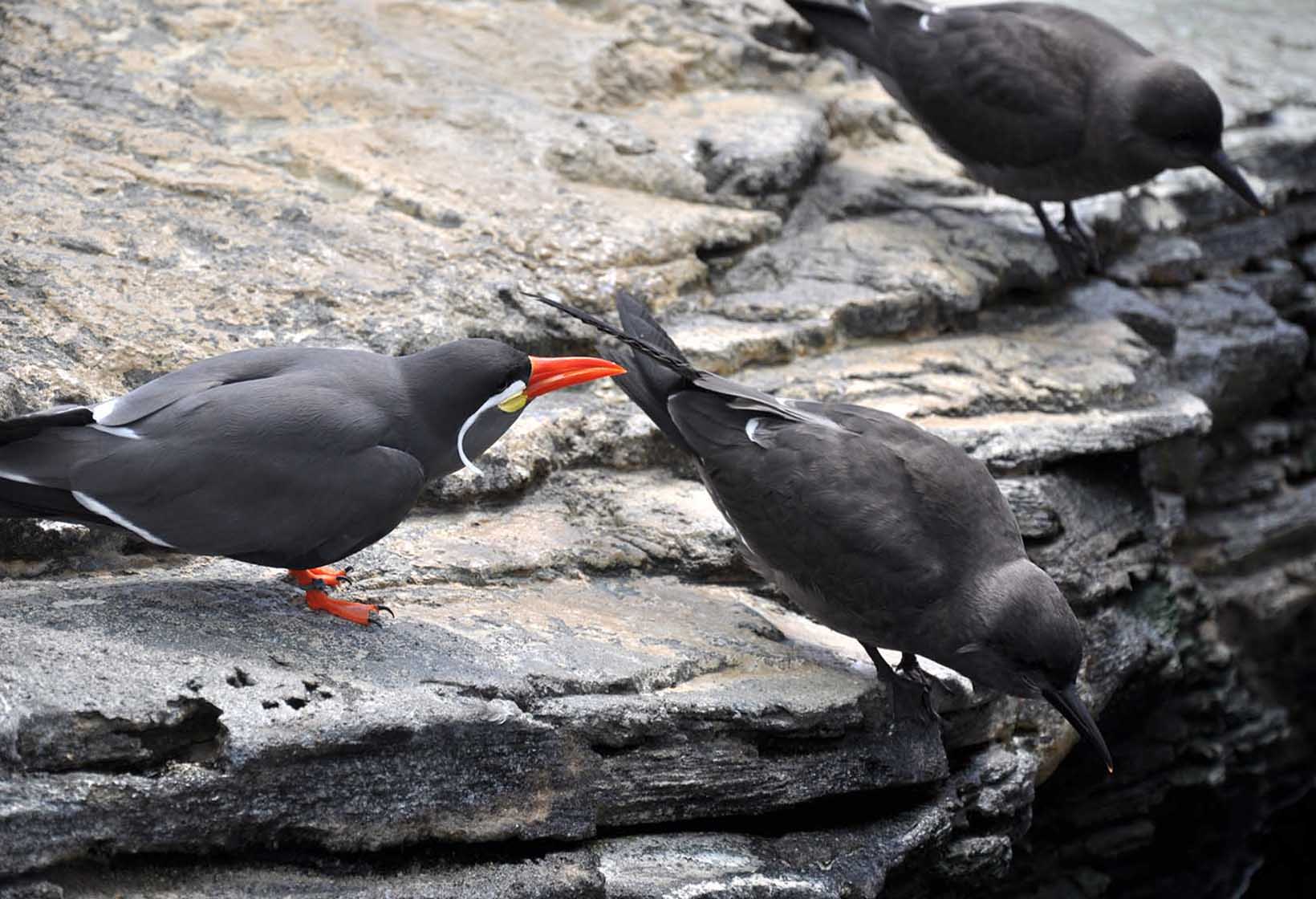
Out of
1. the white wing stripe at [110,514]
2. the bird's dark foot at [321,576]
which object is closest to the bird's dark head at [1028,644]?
the bird's dark foot at [321,576]

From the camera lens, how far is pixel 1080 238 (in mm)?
6590

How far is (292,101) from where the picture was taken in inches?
231

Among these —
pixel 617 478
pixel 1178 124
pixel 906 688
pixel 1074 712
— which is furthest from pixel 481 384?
pixel 1178 124

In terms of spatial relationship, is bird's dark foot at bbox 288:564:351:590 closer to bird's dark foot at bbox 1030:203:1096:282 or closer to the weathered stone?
bird's dark foot at bbox 1030:203:1096:282

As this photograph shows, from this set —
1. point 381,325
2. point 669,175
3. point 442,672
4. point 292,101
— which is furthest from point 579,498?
point 292,101

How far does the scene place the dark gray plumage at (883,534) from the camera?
154 inches

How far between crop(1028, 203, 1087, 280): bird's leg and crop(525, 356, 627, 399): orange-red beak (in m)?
3.13

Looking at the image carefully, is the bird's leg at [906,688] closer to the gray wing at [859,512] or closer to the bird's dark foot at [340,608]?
the gray wing at [859,512]

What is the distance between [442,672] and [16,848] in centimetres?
106

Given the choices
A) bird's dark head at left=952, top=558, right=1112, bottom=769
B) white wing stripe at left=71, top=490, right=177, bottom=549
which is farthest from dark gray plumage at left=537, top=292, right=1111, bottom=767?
white wing stripe at left=71, top=490, right=177, bottom=549

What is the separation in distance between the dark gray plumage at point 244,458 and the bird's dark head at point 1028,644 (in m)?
1.65

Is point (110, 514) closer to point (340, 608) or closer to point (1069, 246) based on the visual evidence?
point (340, 608)

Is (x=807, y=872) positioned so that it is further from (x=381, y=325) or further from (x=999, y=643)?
(x=381, y=325)

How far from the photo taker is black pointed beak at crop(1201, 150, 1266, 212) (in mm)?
6168
